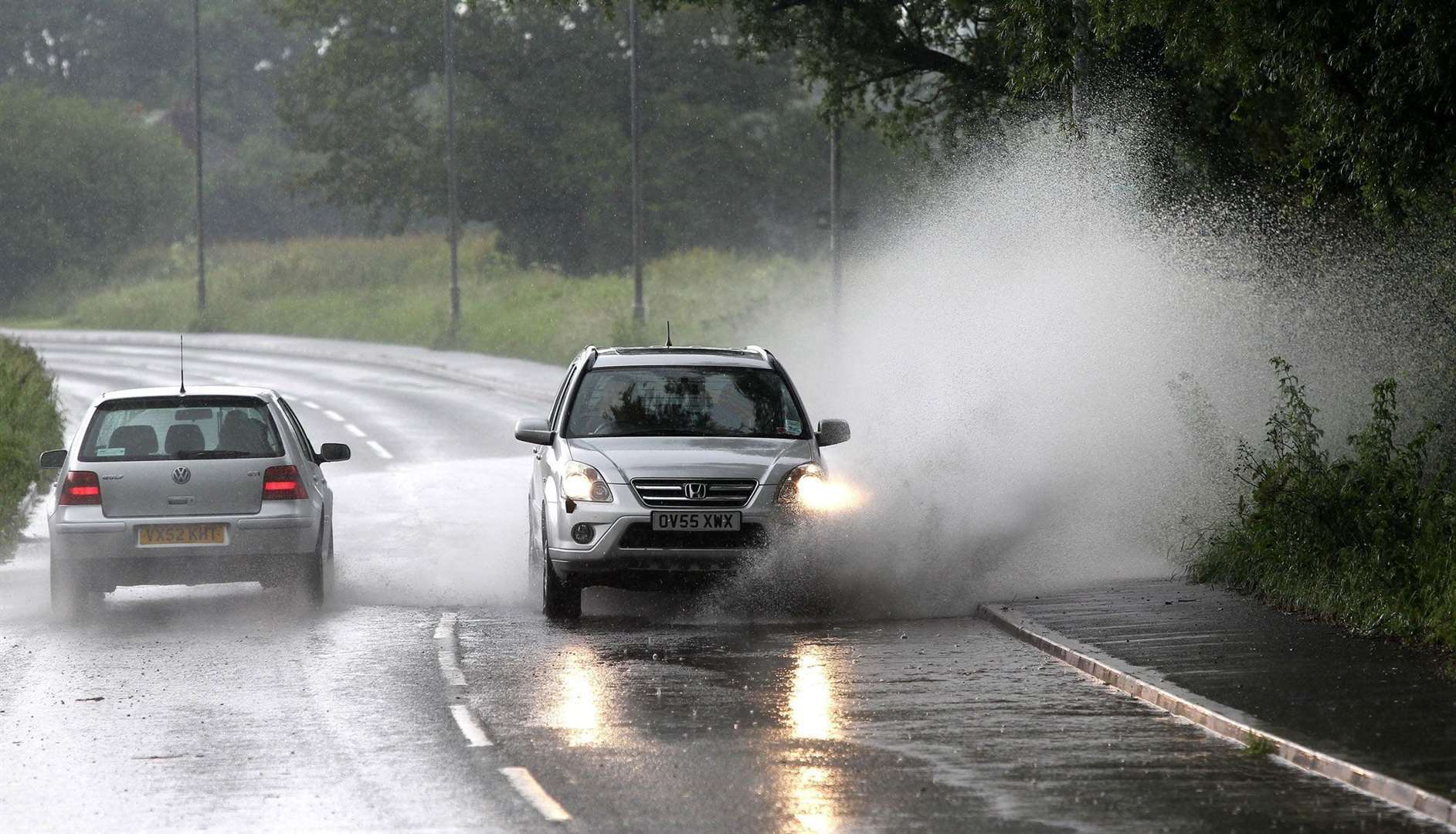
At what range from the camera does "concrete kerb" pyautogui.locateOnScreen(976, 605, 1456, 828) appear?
806cm

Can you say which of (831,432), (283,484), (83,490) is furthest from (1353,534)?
(83,490)

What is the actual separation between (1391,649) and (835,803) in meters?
4.70

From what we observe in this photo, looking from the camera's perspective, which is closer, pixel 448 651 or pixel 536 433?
pixel 448 651

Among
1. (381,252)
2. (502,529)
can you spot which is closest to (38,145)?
(381,252)

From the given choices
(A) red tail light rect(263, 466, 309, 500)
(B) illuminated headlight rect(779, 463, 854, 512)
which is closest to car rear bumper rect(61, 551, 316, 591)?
(A) red tail light rect(263, 466, 309, 500)

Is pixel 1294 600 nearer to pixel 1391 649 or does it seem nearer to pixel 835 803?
pixel 1391 649

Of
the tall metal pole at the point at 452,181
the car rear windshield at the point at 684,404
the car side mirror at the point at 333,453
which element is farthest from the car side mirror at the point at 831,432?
the tall metal pole at the point at 452,181

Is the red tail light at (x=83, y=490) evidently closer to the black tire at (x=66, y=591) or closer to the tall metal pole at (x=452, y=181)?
the black tire at (x=66, y=591)

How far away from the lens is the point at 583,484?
45.1 feet

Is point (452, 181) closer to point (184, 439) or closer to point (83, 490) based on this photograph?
point (184, 439)

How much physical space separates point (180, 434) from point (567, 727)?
5.67m

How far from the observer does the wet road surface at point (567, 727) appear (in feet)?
26.6

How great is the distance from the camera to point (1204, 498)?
16406mm

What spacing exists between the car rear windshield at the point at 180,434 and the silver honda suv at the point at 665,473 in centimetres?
186
